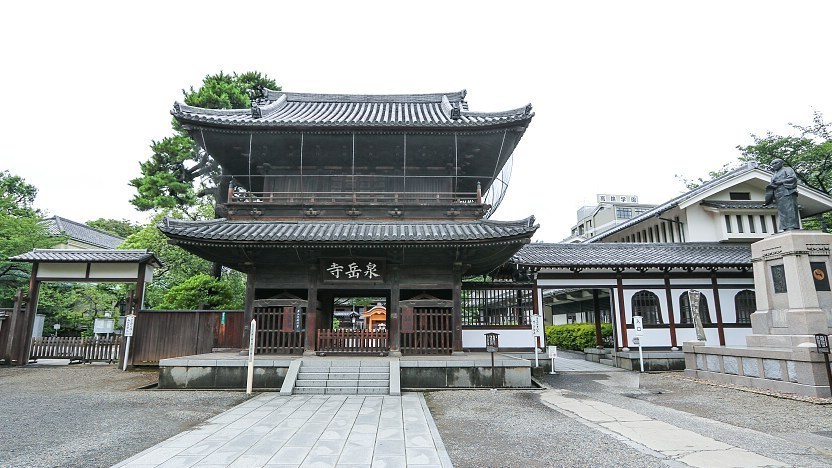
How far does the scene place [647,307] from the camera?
18.1 m

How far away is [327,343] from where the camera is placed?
44.5 ft

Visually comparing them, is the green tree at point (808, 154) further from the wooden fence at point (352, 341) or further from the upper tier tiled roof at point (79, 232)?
the upper tier tiled roof at point (79, 232)

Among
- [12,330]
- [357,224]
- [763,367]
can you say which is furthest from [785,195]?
[12,330]

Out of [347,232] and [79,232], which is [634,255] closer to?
[347,232]

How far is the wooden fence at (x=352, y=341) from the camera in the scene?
13.6 m

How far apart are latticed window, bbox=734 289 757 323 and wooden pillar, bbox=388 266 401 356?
14.9 metres

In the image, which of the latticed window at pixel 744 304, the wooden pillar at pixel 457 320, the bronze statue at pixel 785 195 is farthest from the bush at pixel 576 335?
the wooden pillar at pixel 457 320

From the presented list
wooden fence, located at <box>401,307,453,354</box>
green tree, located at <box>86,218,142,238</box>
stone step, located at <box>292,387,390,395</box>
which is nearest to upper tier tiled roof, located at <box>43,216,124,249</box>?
green tree, located at <box>86,218,142,238</box>

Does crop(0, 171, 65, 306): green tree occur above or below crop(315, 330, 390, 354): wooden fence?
above

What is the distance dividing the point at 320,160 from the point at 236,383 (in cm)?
846

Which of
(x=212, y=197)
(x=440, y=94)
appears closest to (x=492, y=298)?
(x=440, y=94)

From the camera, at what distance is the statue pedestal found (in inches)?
416

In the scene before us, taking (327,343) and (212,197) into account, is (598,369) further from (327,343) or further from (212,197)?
(212,197)

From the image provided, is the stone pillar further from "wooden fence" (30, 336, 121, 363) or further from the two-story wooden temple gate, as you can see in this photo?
"wooden fence" (30, 336, 121, 363)
